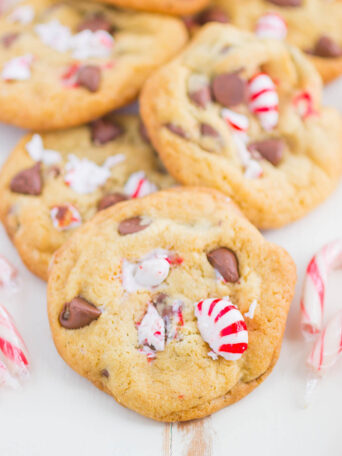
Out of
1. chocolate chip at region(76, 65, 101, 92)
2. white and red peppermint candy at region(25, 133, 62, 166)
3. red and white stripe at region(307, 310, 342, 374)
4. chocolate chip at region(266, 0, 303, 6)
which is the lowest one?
red and white stripe at region(307, 310, 342, 374)

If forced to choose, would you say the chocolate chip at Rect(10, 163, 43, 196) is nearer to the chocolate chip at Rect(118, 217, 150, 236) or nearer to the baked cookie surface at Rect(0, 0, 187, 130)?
the baked cookie surface at Rect(0, 0, 187, 130)

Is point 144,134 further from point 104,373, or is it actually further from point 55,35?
point 104,373

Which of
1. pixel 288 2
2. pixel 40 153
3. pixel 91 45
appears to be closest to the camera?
pixel 40 153

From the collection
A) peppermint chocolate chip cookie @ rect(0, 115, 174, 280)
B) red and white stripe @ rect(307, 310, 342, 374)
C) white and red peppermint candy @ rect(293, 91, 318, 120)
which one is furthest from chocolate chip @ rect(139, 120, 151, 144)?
red and white stripe @ rect(307, 310, 342, 374)

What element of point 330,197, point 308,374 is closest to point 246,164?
point 330,197

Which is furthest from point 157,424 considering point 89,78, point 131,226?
point 89,78

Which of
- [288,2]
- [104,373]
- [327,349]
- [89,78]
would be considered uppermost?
[89,78]
